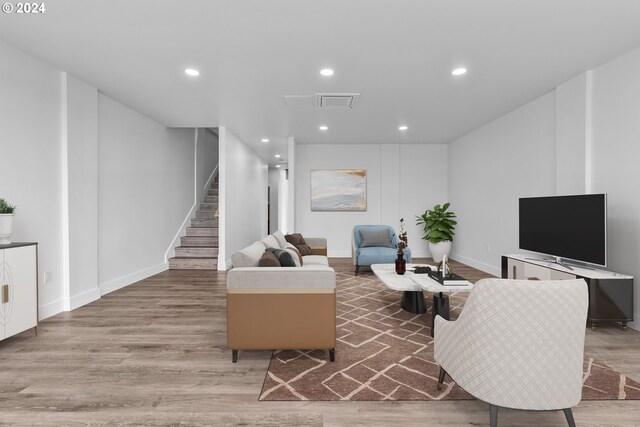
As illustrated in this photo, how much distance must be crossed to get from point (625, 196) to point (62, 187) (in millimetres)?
6228

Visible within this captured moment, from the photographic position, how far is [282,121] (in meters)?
6.11

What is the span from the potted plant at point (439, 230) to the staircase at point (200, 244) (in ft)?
15.3

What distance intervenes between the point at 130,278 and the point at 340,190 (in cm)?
484

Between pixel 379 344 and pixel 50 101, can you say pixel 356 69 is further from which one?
pixel 50 101

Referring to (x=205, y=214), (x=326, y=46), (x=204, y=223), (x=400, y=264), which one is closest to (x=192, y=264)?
Result: (x=204, y=223)

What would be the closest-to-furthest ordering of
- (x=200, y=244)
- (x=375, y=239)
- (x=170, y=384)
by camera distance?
(x=170, y=384) → (x=375, y=239) → (x=200, y=244)

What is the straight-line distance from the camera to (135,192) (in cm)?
554

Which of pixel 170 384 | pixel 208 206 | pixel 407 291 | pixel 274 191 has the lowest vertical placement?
pixel 170 384

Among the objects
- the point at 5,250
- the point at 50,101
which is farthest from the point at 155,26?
the point at 5,250

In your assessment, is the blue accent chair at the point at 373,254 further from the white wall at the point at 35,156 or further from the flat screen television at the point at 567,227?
the white wall at the point at 35,156

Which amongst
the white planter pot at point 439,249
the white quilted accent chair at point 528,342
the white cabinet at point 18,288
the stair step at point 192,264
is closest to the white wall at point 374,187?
the white planter pot at point 439,249

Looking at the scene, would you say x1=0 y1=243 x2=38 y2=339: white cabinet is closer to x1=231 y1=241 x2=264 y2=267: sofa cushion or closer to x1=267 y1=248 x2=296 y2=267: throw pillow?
x1=231 y1=241 x2=264 y2=267: sofa cushion

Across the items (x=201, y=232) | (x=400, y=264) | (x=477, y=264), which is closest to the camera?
(x=400, y=264)

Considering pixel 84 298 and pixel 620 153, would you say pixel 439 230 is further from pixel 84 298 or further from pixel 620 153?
pixel 84 298
